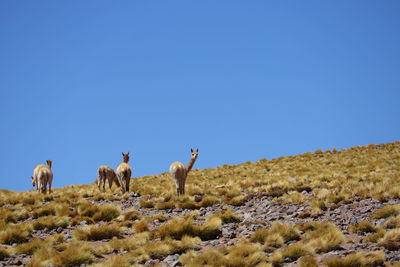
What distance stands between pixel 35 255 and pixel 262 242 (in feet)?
19.3

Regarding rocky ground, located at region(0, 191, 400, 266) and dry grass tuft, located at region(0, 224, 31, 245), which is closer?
rocky ground, located at region(0, 191, 400, 266)

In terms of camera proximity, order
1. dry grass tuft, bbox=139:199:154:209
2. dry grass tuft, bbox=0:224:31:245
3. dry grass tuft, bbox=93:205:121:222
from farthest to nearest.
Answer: dry grass tuft, bbox=139:199:154:209, dry grass tuft, bbox=93:205:121:222, dry grass tuft, bbox=0:224:31:245

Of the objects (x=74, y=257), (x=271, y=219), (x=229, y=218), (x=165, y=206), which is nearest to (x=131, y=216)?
(x=165, y=206)

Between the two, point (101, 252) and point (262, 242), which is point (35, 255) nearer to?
point (101, 252)

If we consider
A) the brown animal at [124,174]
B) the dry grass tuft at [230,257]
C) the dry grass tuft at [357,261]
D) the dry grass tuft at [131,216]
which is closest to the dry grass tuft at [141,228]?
the dry grass tuft at [131,216]

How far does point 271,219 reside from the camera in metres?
12.2

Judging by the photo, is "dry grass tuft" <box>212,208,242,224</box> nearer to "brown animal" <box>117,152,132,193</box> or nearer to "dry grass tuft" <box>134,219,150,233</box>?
"dry grass tuft" <box>134,219,150,233</box>

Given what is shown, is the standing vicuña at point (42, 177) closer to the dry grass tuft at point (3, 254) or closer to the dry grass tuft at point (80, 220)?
the dry grass tuft at point (80, 220)

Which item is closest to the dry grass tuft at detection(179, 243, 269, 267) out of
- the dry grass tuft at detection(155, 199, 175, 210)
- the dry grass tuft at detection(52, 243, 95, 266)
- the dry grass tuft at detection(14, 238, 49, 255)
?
the dry grass tuft at detection(52, 243, 95, 266)

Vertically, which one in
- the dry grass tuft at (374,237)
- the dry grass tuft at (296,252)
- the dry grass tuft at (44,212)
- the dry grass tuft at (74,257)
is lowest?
the dry grass tuft at (296,252)

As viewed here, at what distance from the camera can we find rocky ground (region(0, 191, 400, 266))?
9.05 metres

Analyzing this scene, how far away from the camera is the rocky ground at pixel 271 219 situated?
356 inches

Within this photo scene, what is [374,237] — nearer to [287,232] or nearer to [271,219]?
[287,232]

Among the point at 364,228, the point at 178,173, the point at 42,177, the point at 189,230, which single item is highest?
the point at 42,177
